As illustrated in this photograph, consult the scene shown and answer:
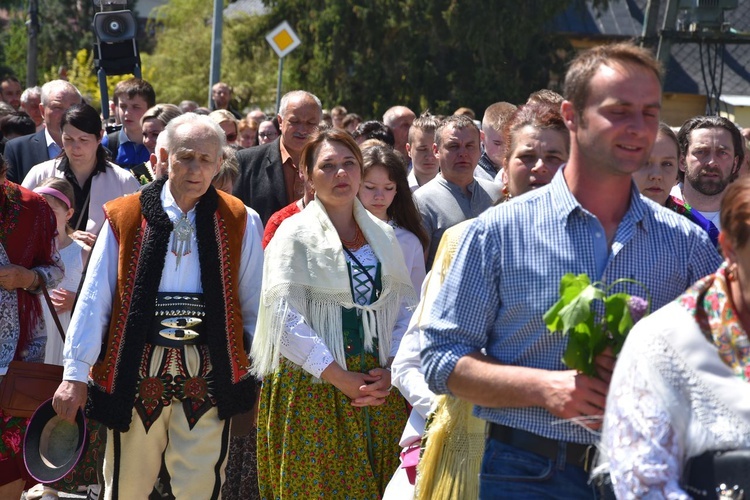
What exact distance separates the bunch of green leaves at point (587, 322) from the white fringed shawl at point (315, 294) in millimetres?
2735

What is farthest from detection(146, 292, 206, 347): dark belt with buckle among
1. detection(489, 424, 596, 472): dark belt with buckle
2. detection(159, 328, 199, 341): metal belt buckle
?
detection(489, 424, 596, 472): dark belt with buckle

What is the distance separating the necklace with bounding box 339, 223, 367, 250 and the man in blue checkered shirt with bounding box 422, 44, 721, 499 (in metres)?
2.57

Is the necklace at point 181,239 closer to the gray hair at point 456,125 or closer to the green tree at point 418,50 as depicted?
the gray hair at point 456,125

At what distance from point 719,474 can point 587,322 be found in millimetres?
521

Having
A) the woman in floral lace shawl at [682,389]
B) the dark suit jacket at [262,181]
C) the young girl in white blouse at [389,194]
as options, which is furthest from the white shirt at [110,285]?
Result: the woman in floral lace shawl at [682,389]

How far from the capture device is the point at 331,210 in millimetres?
6281

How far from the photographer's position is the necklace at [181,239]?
588 centimetres

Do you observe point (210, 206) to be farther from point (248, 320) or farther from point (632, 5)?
point (632, 5)

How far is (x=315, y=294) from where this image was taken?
5953 mm

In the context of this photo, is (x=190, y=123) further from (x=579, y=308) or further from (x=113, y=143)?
(x=113, y=143)

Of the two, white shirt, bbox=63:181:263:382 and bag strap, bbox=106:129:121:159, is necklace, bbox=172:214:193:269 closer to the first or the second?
white shirt, bbox=63:181:263:382

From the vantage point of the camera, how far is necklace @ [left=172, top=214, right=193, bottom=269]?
5875mm

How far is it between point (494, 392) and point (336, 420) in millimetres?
2629

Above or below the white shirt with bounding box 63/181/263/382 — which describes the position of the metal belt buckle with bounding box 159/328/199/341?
below
